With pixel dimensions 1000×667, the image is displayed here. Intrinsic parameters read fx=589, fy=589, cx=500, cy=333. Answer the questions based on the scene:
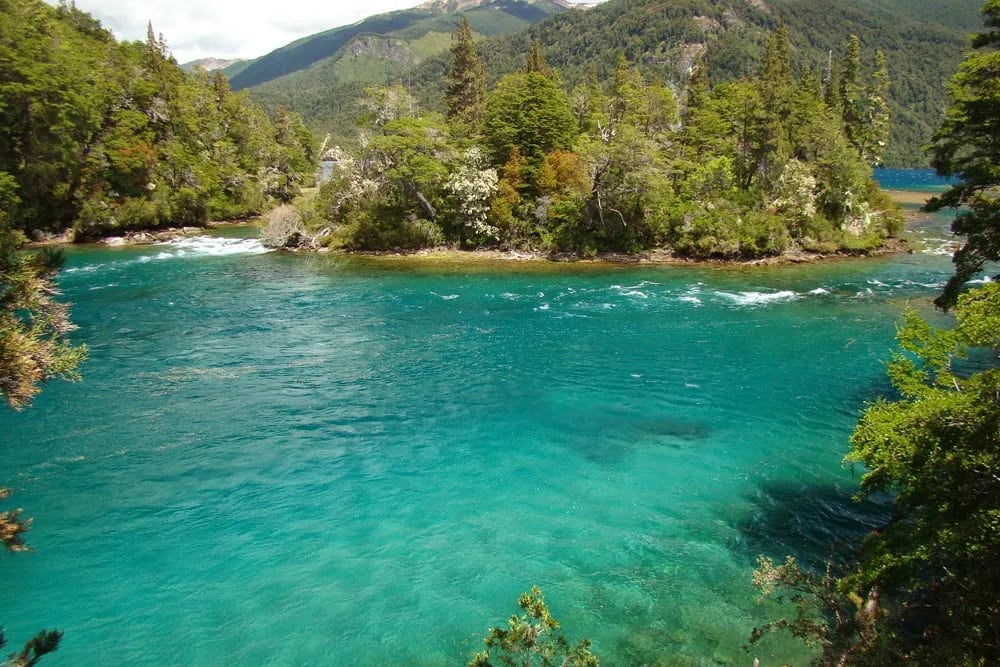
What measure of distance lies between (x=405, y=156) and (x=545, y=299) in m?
23.5

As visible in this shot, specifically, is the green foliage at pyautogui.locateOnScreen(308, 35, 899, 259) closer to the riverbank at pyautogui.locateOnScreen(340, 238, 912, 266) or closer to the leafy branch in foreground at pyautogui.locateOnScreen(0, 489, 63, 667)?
the riverbank at pyautogui.locateOnScreen(340, 238, 912, 266)

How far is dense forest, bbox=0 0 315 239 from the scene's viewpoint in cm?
5700

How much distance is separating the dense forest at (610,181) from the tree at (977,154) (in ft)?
94.5

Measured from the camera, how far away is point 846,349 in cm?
2817

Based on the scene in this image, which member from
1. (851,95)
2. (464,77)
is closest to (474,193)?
(464,77)

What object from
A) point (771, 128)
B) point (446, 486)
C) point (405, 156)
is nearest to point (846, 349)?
point (446, 486)

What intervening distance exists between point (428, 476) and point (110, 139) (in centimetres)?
6812

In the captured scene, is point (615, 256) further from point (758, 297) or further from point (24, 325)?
point (24, 325)

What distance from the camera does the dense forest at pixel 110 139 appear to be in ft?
187

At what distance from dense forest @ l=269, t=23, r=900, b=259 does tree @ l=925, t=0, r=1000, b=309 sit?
28.8 metres

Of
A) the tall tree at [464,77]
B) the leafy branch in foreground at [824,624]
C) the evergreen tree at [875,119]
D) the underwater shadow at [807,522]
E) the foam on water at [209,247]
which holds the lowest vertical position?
the underwater shadow at [807,522]

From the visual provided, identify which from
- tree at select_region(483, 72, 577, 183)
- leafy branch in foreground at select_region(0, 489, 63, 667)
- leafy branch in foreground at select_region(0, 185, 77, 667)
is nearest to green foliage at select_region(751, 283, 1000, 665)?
leafy branch in foreground at select_region(0, 489, 63, 667)

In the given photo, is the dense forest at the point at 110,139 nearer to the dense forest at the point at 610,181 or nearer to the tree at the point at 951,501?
the dense forest at the point at 610,181

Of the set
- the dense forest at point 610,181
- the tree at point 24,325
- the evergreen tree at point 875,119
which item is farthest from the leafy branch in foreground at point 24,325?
the evergreen tree at point 875,119
